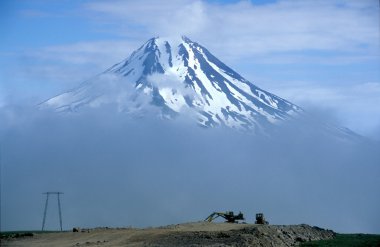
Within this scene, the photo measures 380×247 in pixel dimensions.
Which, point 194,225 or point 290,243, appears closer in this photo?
point 290,243

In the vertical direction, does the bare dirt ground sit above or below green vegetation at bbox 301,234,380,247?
above

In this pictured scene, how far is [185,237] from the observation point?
5419cm

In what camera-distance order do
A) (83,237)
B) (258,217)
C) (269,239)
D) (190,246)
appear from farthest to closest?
1. (258,217)
2. (83,237)
3. (269,239)
4. (190,246)

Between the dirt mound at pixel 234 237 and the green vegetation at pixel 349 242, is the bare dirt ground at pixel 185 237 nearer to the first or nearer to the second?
the dirt mound at pixel 234 237

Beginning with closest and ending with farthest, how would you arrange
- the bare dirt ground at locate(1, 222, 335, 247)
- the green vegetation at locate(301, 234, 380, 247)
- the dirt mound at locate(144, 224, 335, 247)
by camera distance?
1. the dirt mound at locate(144, 224, 335, 247)
2. the bare dirt ground at locate(1, 222, 335, 247)
3. the green vegetation at locate(301, 234, 380, 247)

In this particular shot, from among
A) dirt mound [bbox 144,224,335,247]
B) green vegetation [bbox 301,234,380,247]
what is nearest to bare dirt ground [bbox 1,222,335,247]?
dirt mound [bbox 144,224,335,247]

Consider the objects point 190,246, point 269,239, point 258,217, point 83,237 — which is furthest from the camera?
point 258,217

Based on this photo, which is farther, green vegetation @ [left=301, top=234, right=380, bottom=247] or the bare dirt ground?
green vegetation @ [left=301, top=234, right=380, bottom=247]

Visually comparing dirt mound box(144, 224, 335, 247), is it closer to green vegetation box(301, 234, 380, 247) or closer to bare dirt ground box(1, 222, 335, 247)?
bare dirt ground box(1, 222, 335, 247)

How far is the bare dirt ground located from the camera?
53031 millimetres

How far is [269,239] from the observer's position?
54500 mm

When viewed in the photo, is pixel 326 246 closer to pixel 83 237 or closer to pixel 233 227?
pixel 233 227

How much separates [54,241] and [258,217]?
60.0ft

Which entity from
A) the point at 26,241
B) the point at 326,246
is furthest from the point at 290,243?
the point at 26,241
